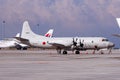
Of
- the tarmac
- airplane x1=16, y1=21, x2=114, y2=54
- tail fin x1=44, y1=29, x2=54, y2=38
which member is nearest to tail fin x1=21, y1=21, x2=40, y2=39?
airplane x1=16, y1=21, x2=114, y2=54

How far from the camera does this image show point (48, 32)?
13000cm

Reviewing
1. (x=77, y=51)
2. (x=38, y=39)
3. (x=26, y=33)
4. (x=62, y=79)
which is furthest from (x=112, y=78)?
(x=26, y=33)

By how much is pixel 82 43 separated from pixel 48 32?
163 ft

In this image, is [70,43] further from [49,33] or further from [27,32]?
[49,33]

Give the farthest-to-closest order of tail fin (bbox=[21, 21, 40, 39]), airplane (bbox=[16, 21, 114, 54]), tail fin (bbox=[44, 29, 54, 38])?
tail fin (bbox=[44, 29, 54, 38]), tail fin (bbox=[21, 21, 40, 39]), airplane (bbox=[16, 21, 114, 54])

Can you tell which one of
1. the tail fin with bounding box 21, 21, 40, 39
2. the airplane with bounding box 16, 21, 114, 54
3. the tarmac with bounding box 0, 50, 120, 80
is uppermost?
the tail fin with bounding box 21, 21, 40, 39

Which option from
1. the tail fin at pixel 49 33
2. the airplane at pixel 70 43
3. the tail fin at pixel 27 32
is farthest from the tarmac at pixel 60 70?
the tail fin at pixel 49 33

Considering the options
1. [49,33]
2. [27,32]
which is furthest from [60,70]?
[49,33]

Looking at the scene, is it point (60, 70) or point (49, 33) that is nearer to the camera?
point (60, 70)

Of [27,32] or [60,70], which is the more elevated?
[27,32]

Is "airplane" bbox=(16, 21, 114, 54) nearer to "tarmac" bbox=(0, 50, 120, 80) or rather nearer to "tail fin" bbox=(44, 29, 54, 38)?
"tail fin" bbox=(44, 29, 54, 38)

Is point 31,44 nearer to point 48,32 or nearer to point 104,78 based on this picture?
point 48,32

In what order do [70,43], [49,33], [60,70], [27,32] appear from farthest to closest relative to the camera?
1. [49,33]
2. [27,32]
3. [70,43]
4. [60,70]

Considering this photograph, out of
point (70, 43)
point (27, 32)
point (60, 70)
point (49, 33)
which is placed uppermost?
point (49, 33)
